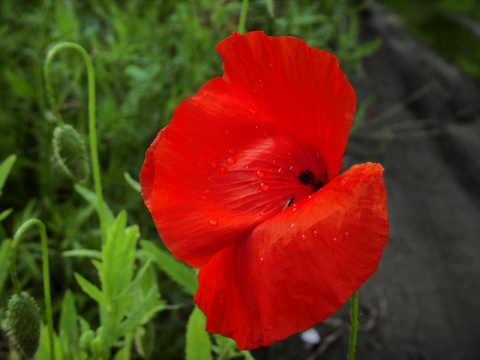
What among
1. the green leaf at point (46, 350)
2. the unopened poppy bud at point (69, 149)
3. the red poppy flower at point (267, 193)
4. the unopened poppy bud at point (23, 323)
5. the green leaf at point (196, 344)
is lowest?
the green leaf at point (196, 344)

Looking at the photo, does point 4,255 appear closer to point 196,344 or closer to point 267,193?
point 196,344

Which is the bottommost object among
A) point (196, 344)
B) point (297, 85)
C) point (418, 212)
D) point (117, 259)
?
point (418, 212)

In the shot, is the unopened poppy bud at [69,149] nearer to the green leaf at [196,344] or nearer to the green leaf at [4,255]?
the green leaf at [4,255]

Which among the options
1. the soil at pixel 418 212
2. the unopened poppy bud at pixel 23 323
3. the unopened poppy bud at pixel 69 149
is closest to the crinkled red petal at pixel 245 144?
the unopened poppy bud at pixel 23 323

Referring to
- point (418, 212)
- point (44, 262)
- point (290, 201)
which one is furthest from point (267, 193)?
point (418, 212)

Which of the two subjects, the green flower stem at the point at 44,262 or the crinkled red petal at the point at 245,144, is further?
the green flower stem at the point at 44,262

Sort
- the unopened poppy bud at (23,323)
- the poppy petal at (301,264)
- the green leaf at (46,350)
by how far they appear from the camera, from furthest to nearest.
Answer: the green leaf at (46,350)
the unopened poppy bud at (23,323)
the poppy petal at (301,264)
